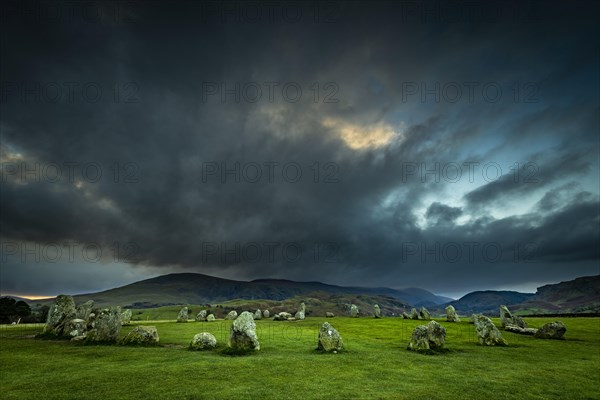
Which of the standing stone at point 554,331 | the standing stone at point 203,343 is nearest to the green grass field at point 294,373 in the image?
the standing stone at point 203,343

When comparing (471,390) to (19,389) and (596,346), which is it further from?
(596,346)

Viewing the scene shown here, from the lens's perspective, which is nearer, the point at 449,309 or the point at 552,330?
the point at 552,330

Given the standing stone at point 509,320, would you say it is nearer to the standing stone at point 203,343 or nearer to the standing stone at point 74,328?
the standing stone at point 203,343

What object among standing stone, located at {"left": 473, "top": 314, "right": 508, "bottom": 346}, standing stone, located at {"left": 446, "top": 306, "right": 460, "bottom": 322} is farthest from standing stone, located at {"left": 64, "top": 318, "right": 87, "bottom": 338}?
standing stone, located at {"left": 446, "top": 306, "right": 460, "bottom": 322}

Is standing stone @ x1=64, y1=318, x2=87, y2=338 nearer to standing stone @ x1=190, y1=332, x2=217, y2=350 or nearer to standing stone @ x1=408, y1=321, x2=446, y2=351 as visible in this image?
standing stone @ x1=190, y1=332, x2=217, y2=350

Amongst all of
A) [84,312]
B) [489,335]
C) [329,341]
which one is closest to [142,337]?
[329,341]

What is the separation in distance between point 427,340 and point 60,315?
135 feet

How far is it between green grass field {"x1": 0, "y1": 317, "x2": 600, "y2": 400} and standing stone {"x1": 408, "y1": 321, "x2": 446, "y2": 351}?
4.18 feet

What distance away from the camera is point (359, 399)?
620 inches

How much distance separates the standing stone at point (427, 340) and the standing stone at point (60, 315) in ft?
125

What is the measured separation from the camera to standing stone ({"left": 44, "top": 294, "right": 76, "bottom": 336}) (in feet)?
122

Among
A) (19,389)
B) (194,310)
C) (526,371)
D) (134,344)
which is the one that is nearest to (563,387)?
(526,371)

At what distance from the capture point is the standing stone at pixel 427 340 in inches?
1179

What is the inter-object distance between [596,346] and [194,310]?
141 m
